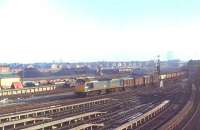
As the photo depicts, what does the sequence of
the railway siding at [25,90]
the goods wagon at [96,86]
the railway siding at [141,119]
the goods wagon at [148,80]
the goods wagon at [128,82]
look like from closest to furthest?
the railway siding at [141,119] < the goods wagon at [96,86] < the railway siding at [25,90] < the goods wagon at [128,82] < the goods wagon at [148,80]

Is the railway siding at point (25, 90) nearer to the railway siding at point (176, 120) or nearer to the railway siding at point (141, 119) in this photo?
the railway siding at point (141, 119)

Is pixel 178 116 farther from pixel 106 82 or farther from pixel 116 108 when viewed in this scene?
pixel 106 82

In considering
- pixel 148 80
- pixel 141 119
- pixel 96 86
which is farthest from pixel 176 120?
pixel 148 80

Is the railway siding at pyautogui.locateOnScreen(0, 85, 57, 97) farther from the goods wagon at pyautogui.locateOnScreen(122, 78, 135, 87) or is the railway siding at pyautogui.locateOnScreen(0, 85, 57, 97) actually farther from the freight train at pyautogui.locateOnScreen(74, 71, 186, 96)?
the goods wagon at pyautogui.locateOnScreen(122, 78, 135, 87)

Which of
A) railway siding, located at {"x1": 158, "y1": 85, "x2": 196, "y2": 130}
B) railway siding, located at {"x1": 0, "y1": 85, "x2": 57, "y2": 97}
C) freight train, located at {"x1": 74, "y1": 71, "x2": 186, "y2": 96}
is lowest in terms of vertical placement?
railway siding, located at {"x1": 0, "y1": 85, "x2": 57, "y2": 97}

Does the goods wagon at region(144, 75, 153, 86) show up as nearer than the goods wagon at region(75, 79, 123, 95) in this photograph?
No

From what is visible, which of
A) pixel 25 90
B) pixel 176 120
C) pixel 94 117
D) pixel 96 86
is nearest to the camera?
pixel 176 120

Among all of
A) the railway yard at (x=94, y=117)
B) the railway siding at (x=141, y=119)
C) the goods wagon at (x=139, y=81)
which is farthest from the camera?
the goods wagon at (x=139, y=81)

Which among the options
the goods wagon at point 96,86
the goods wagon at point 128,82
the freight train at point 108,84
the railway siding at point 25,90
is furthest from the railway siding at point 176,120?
the railway siding at point 25,90

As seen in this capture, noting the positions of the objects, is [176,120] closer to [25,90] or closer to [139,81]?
[25,90]

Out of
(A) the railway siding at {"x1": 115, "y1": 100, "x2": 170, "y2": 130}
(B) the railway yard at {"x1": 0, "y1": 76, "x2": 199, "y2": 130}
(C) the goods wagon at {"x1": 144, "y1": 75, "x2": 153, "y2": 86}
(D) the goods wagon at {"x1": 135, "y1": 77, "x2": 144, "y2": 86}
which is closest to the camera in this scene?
(A) the railway siding at {"x1": 115, "y1": 100, "x2": 170, "y2": 130}

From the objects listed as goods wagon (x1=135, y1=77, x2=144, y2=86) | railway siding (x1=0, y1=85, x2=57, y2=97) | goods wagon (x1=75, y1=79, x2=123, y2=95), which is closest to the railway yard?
goods wagon (x1=75, y1=79, x2=123, y2=95)

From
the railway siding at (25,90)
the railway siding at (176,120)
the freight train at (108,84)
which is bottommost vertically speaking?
the railway siding at (25,90)

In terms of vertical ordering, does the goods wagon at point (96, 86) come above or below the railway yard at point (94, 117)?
above
